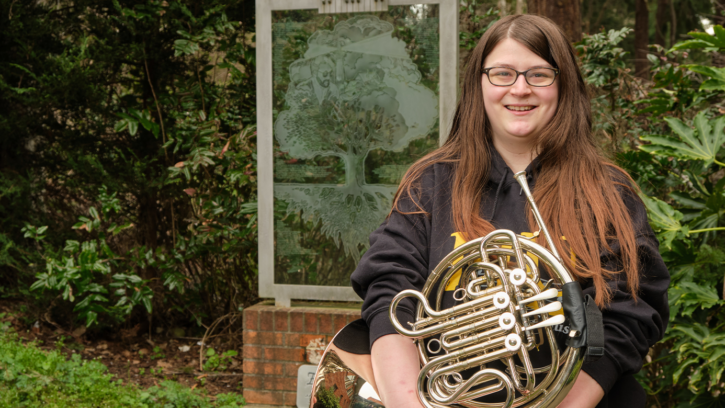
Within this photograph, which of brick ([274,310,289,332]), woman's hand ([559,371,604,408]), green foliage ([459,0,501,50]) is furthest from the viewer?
green foliage ([459,0,501,50])

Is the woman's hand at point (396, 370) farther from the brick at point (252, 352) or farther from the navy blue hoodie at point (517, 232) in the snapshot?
the brick at point (252, 352)

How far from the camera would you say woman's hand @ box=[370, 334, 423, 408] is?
149 cm

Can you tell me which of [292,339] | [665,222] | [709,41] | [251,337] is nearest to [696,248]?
[665,222]

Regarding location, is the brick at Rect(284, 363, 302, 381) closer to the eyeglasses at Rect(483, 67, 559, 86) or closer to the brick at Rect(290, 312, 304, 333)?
the brick at Rect(290, 312, 304, 333)

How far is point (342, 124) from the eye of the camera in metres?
3.52

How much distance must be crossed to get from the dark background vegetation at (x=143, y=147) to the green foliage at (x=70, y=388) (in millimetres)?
335

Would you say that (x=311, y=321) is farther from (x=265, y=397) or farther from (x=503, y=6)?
(x=503, y=6)

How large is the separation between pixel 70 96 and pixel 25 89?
30cm

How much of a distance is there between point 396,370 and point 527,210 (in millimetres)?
531

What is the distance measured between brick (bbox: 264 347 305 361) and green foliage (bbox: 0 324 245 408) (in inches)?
17.4

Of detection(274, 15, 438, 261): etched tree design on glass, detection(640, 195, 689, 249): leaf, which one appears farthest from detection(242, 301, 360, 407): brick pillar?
detection(640, 195, 689, 249): leaf

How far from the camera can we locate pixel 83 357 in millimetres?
4484

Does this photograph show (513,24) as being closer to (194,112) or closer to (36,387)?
(194,112)

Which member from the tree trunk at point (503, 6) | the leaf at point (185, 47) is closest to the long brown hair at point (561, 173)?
the leaf at point (185, 47)
